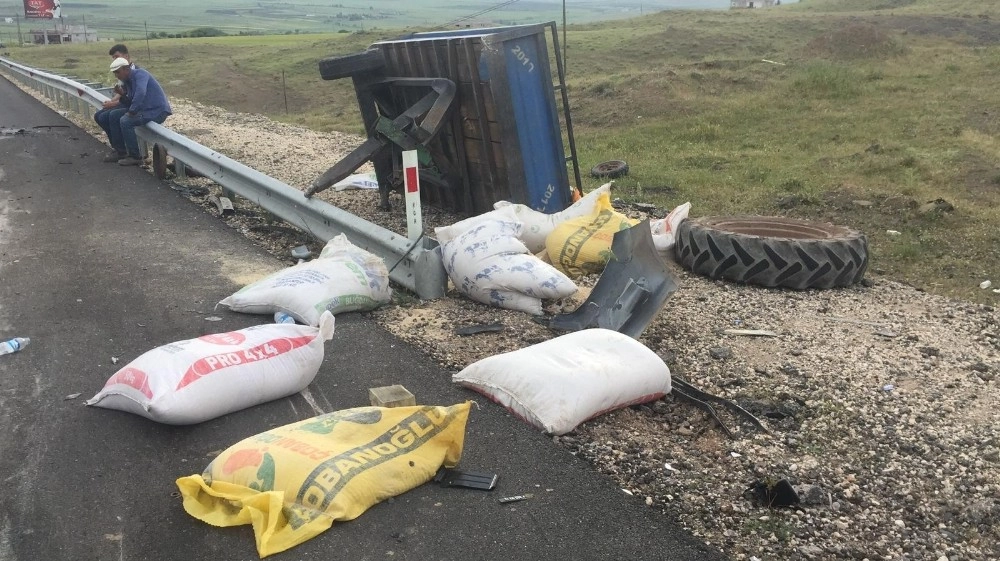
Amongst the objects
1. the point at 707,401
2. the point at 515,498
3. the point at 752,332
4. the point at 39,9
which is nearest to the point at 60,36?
the point at 39,9

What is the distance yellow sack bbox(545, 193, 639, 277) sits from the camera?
6.35 meters

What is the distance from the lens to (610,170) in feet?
35.9

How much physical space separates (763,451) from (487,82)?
4.40 metres

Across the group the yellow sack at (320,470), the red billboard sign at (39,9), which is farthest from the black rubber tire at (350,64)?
the red billboard sign at (39,9)

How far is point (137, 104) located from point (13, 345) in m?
6.56

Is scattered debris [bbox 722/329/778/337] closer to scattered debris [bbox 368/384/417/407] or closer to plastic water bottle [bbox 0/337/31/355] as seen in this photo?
scattered debris [bbox 368/384/417/407]

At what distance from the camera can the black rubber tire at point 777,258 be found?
20.1 ft

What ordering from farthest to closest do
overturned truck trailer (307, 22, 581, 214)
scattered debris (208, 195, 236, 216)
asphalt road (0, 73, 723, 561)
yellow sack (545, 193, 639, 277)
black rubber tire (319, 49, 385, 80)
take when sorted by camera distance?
scattered debris (208, 195, 236, 216) → black rubber tire (319, 49, 385, 80) → overturned truck trailer (307, 22, 581, 214) → yellow sack (545, 193, 639, 277) → asphalt road (0, 73, 723, 561)

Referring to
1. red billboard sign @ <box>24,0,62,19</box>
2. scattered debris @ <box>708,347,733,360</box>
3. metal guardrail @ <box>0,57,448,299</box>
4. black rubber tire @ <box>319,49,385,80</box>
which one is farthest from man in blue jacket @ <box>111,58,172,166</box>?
red billboard sign @ <box>24,0,62,19</box>

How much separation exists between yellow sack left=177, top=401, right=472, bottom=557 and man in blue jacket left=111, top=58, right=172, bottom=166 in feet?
27.3

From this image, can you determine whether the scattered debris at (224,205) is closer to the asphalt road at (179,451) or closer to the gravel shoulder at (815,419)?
the asphalt road at (179,451)

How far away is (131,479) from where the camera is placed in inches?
136

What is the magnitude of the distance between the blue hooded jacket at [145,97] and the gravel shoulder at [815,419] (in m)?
6.55

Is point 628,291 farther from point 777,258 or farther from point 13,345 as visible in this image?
point 13,345
